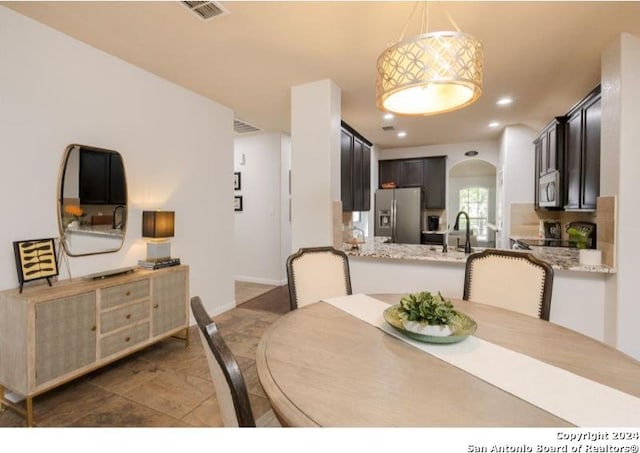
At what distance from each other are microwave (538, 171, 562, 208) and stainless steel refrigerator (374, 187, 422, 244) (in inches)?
76.4

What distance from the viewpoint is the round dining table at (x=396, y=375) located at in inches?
30.2

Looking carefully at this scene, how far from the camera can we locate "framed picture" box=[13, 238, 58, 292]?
1910 millimetres

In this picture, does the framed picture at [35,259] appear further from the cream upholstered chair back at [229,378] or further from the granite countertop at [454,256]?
the granite countertop at [454,256]

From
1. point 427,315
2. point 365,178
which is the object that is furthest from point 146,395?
point 365,178

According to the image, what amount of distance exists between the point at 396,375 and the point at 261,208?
4399 mm

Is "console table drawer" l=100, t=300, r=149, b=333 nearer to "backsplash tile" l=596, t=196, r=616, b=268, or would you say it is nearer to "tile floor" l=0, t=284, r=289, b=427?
"tile floor" l=0, t=284, r=289, b=427

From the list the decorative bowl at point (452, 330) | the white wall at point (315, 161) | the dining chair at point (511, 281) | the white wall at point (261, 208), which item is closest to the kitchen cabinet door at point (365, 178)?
the white wall at point (315, 161)

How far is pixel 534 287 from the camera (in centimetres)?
173

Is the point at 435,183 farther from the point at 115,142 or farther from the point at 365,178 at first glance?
the point at 115,142

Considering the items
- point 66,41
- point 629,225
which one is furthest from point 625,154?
Result: point 66,41

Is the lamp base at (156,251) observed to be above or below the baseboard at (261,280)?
above

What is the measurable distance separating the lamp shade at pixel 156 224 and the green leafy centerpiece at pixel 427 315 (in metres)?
2.26

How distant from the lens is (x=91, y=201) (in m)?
2.41

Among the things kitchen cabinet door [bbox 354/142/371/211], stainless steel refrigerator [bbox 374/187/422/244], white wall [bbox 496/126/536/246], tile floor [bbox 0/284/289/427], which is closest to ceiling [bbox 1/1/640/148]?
kitchen cabinet door [bbox 354/142/371/211]
